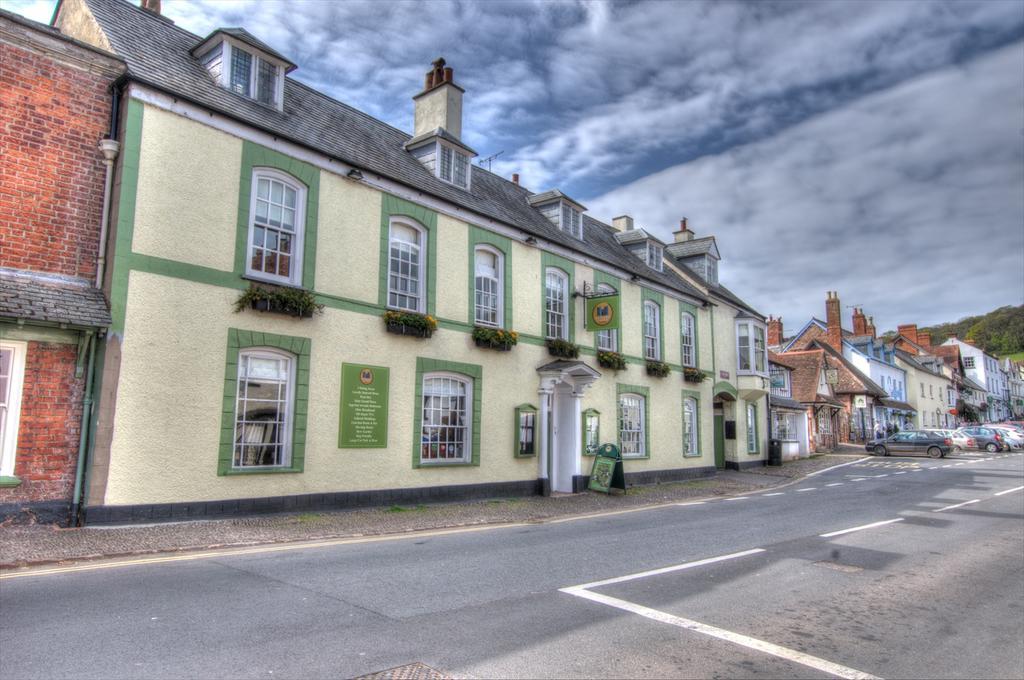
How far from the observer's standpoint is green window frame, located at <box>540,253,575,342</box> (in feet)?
59.1

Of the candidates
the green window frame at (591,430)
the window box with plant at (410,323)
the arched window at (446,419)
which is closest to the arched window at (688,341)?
the green window frame at (591,430)

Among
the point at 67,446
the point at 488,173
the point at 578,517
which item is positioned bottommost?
the point at 578,517

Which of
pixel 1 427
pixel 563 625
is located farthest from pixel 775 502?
pixel 1 427

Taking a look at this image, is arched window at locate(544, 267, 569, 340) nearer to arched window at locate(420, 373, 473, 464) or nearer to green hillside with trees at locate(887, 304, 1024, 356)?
arched window at locate(420, 373, 473, 464)

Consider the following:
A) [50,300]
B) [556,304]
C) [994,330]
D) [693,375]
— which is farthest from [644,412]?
[994,330]

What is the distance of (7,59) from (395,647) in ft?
35.5

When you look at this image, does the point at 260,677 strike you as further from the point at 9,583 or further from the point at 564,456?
the point at 564,456

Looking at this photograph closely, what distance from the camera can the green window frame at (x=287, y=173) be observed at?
11516mm

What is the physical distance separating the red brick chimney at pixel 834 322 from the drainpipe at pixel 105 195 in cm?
5242

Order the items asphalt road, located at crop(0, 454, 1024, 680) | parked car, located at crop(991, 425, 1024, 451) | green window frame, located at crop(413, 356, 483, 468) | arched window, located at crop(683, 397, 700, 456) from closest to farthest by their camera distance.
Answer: asphalt road, located at crop(0, 454, 1024, 680) → green window frame, located at crop(413, 356, 483, 468) → arched window, located at crop(683, 397, 700, 456) → parked car, located at crop(991, 425, 1024, 451)

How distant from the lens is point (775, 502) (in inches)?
631

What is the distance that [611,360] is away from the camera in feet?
64.8

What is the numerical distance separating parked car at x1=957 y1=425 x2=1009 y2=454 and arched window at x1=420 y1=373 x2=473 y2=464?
39919 mm

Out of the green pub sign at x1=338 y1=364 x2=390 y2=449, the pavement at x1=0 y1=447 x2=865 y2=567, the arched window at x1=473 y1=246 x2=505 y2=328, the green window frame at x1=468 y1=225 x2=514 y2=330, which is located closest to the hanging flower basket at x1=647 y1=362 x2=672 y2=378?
the pavement at x1=0 y1=447 x2=865 y2=567
